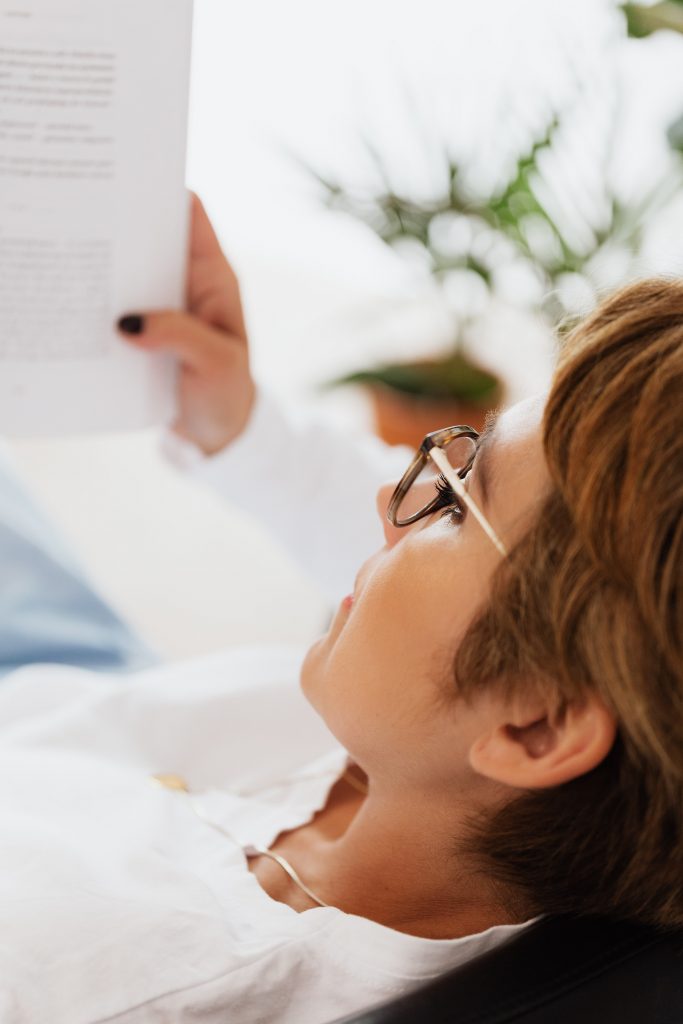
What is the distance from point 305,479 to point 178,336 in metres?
0.36

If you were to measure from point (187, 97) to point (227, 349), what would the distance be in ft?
0.94

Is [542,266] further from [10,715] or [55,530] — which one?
[10,715]

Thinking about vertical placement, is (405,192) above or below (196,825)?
above

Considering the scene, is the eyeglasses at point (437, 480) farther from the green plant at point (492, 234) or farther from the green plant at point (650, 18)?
the green plant at point (492, 234)

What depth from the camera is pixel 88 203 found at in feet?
3.31

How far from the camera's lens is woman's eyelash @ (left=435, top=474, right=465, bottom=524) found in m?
0.82

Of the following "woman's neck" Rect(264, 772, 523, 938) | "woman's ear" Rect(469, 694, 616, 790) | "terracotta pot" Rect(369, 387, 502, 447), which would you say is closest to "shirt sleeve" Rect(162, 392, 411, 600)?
"woman's neck" Rect(264, 772, 523, 938)

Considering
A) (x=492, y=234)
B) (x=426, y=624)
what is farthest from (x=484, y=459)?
(x=492, y=234)

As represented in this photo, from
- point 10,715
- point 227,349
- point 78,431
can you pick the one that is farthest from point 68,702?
point 227,349

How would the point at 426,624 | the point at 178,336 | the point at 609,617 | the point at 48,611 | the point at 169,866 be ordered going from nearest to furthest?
the point at 609,617, the point at 426,624, the point at 169,866, the point at 178,336, the point at 48,611

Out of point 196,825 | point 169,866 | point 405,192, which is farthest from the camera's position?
point 405,192

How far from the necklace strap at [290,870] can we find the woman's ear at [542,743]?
0.24 m

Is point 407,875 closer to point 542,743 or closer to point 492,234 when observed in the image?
point 542,743

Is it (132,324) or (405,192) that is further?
(405,192)
